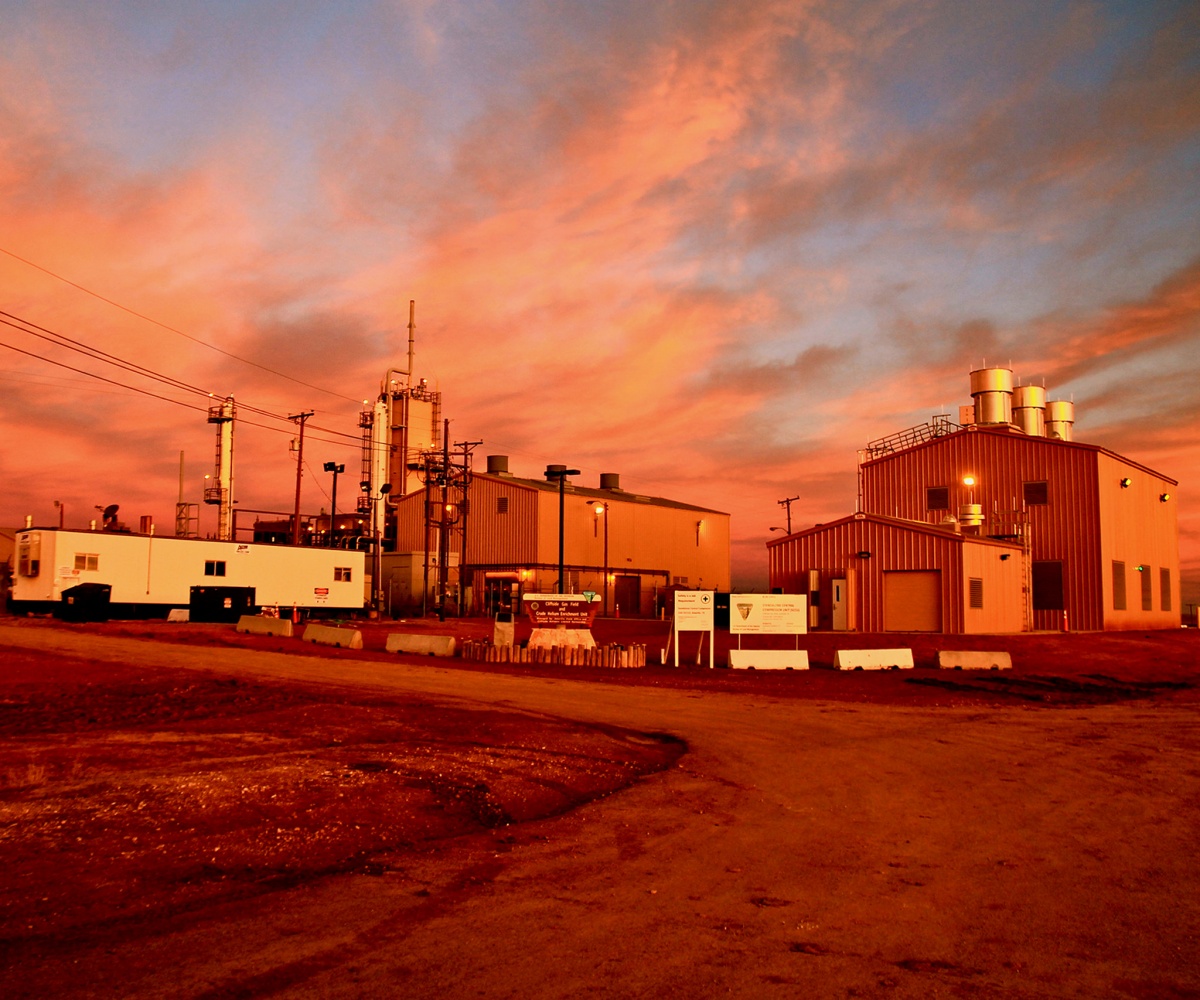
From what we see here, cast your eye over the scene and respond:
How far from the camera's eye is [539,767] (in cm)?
1137

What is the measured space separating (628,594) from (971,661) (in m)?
46.7

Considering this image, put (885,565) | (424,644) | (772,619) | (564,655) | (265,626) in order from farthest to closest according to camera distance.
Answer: (885,565) < (265,626) < (424,644) < (564,655) < (772,619)

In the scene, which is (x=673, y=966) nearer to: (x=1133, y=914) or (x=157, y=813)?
(x=1133, y=914)

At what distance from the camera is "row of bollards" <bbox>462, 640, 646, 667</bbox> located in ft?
89.7

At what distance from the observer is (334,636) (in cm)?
3127

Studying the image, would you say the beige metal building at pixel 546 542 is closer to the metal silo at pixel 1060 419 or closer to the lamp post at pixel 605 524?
the lamp post at pixel 605 524

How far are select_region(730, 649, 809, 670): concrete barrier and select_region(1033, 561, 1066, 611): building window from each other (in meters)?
23.4

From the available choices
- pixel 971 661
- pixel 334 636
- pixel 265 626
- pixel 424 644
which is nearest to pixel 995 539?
pixel 971 661

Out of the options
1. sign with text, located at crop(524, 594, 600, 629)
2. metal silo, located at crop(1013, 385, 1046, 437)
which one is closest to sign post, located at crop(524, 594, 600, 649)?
sign with text, located at crop(524, 594, 600, 629)

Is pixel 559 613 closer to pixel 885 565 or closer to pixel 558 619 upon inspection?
pixel 558 619

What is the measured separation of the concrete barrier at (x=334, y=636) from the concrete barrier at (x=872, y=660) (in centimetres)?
1447

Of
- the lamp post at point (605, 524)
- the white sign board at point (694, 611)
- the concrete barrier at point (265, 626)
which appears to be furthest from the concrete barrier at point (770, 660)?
the lamp post at point (605, 524)

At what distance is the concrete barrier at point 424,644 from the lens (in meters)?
29.0

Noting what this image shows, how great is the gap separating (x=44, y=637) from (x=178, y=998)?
2956 centimetres
